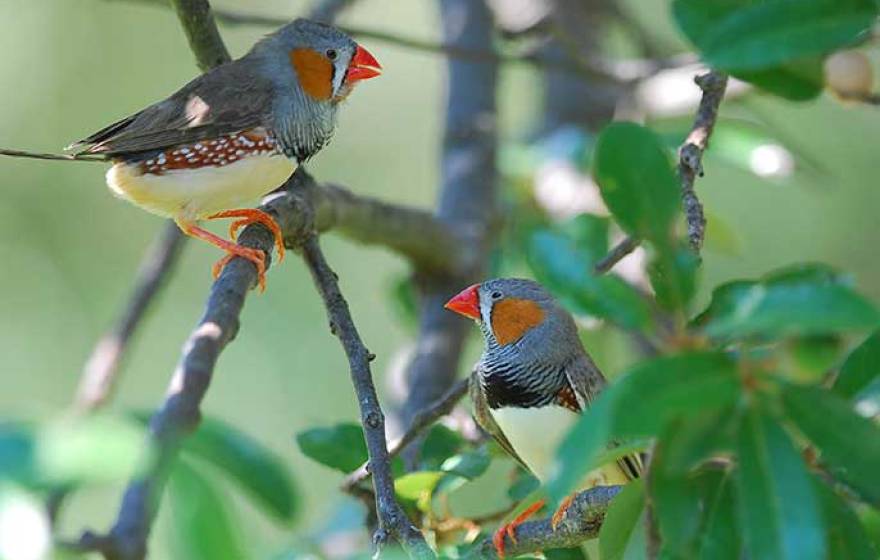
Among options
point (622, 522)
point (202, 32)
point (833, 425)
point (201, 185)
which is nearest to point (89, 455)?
point (833, 425)

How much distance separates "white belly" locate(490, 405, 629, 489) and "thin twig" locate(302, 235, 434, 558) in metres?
0.43

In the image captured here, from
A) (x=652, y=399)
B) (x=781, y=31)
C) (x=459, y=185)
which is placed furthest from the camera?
(x=459, y=185)

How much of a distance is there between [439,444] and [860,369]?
3.18ft

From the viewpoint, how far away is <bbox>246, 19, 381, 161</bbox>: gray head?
2732mm

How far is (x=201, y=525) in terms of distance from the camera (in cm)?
109

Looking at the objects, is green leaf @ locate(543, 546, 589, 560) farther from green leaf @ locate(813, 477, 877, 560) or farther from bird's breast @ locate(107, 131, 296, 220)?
bird's breast @ locate(107, 131, 296, 220)

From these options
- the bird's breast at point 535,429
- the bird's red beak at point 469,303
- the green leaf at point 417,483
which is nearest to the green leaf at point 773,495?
the green leaf at point 417,483

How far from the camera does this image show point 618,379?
3.89 feet

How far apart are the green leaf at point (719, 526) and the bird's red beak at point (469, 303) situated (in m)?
1.33

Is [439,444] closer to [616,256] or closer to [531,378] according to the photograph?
[531,378]

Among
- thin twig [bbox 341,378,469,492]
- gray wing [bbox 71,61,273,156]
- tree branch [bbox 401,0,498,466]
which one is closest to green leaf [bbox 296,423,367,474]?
thin twig [bbox 341,378,469,492]

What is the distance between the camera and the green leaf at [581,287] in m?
1.25

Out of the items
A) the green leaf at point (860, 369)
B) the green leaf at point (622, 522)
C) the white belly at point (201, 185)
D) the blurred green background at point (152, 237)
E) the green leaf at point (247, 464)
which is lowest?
the green leaf at point (622, 522)

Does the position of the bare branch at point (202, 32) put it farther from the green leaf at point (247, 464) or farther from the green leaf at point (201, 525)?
the green leaf at point (201, 525)
